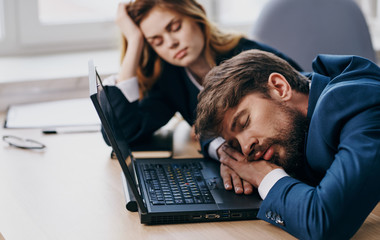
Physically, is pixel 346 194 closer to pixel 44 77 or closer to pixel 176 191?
pixel 176 191

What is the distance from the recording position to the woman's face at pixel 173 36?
1.72 m

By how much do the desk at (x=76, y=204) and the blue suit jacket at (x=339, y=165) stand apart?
0.06 metres

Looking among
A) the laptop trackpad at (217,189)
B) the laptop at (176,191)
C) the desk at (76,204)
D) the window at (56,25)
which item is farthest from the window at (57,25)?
the laptop trackpad at (217,189)

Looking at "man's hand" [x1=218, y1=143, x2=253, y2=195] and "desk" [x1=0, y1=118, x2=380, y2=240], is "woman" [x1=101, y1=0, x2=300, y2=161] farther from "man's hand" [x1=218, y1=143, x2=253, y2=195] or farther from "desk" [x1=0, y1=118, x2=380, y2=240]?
"man's hand" [x1=218, y1=143, x2=253, y2=195]

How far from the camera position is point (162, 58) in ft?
6.14

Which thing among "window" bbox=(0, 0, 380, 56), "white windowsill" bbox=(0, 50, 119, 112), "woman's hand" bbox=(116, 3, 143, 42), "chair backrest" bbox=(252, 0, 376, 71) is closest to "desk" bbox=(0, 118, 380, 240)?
"woman's hand" bbox=(116, 3, 143, 42)

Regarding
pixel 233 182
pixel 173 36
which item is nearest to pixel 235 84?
pixel 233 182

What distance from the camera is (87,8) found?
256cm

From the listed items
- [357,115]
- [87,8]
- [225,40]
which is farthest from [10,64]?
[357,115]

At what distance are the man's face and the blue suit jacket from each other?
0.11ft

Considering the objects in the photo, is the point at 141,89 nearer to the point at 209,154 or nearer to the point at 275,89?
the point at 209,154

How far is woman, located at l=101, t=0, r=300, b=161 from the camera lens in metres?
1.73

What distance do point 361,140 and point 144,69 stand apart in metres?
1.00

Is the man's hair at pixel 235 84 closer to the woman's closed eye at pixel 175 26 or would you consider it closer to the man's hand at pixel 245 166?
the man's hand at pixel 245 166
